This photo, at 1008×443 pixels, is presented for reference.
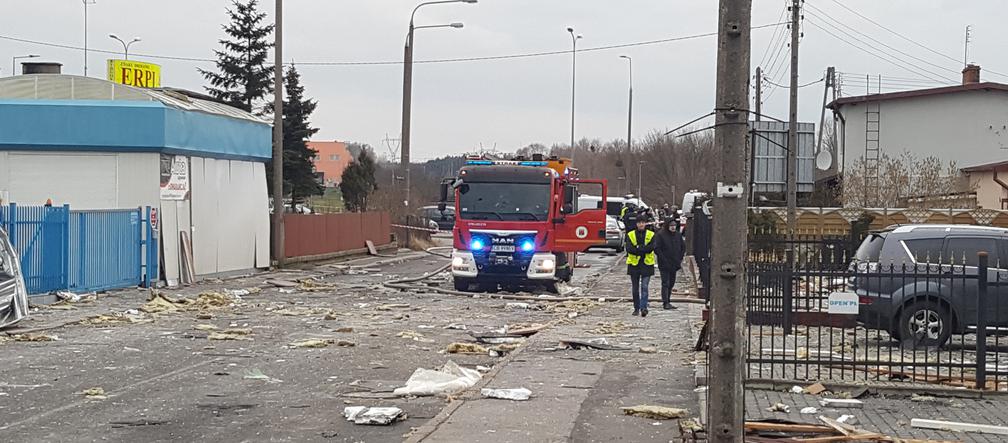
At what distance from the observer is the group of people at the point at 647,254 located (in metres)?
20.2

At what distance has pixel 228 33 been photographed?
2167 inches

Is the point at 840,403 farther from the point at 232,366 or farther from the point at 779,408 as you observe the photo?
the point at 232,366

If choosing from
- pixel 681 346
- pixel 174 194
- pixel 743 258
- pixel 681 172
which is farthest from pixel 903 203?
pixel 681 172

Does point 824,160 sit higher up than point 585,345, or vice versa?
point 824,160

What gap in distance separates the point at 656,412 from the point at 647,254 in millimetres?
10499

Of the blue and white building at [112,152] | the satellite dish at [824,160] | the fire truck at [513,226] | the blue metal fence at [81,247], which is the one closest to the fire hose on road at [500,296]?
the fire truck at [513,226]

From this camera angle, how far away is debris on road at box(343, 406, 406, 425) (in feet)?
32.2

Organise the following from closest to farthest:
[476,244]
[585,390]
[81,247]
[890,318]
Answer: [585,390], [890,318], [81,247], [476,244]

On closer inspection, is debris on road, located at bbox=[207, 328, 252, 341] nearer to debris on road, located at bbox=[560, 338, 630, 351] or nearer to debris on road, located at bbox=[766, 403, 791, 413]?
debris on road, located at bbox=[560, 338, 630, 351]

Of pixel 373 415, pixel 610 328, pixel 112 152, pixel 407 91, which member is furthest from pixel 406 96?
pixel 373 415

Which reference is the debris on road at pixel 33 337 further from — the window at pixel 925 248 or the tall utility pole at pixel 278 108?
the tall utility pole at pixel 278 108

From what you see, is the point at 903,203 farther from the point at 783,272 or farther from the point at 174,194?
the point at 783,272

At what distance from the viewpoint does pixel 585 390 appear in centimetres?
1147

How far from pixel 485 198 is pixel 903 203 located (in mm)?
24466
